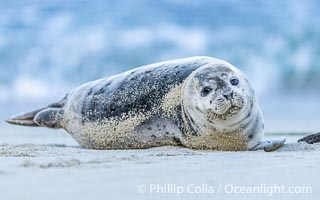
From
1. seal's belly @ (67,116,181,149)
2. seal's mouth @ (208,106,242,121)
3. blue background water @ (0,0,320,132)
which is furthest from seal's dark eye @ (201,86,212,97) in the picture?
blue background water @ (0,0,320,132)

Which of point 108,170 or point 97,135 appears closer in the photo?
point 108,170

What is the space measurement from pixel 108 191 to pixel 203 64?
2.37 meters

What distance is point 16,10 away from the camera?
17.7 metres

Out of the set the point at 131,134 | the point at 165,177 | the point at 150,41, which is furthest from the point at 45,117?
the point at 150,41

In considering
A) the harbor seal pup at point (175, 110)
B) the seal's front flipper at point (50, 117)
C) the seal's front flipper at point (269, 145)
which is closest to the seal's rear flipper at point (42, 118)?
the seal's front flipper at point (50, 117)

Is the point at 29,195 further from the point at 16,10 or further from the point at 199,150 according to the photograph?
the point at 16,10

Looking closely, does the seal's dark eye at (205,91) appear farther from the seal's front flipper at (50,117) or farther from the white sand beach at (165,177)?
the seal's front flipper at (50,117)

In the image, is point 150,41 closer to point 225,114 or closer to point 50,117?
point 50,117

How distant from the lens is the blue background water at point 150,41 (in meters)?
14.4

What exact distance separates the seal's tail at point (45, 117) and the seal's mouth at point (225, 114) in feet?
5.81

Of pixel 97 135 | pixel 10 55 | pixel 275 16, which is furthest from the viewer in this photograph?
pixel 275 16

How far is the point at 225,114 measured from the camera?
4.45 metres

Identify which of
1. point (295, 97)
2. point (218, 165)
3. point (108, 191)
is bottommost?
point (295, 97)

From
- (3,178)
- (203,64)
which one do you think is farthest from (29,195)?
(203,64)
